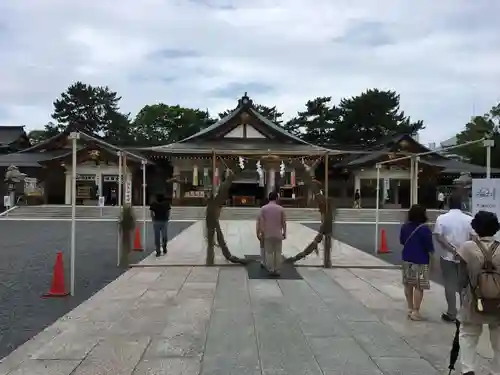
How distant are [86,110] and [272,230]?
6000cm

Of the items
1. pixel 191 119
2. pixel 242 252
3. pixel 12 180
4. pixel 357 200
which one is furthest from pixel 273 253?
pixel 191 119

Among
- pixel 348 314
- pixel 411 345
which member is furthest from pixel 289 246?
pixel 411 345

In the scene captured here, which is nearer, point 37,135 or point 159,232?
point 159,232

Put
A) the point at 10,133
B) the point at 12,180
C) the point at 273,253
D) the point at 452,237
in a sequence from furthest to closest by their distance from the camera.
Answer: the point at 10,133 < the point at 12,180 < the point at 273,253 < the point at 452,237

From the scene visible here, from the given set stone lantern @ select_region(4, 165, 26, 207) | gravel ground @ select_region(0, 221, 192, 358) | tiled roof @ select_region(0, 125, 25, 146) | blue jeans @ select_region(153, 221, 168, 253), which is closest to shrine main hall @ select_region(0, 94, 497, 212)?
stone lantern @ select_region(4, 165, 26, 207)

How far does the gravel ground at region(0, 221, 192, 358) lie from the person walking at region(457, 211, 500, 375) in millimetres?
4277

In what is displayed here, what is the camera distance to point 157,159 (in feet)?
133

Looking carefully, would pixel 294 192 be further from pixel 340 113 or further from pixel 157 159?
pixel 340 113

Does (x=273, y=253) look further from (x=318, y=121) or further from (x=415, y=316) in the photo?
(x=318, y=121)

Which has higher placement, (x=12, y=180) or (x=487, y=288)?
(x=12, y=180)

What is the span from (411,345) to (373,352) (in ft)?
1.77

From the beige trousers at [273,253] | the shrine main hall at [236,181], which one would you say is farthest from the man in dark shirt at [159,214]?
the shrine main hall at [236,181]

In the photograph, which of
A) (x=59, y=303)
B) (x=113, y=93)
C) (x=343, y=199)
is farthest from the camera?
(x=113, y=93)

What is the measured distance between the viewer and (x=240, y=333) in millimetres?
6066
